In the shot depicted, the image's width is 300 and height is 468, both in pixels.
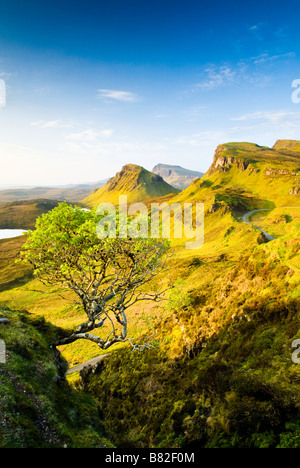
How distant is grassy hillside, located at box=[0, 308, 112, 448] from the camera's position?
1113cm

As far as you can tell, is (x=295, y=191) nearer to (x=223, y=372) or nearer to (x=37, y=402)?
(x=223, y=372)

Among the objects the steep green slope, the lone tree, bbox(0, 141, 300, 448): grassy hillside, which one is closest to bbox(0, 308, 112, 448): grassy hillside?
the lone tree

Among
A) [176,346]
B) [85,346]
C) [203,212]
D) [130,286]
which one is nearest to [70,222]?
[130,286]

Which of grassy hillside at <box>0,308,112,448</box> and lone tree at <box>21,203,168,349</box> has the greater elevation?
lone tree at <box>21,203,168,349</box>

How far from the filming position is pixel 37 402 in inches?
520

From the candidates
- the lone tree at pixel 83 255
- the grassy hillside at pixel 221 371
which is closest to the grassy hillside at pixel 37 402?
the lone tree at pixel 83 255

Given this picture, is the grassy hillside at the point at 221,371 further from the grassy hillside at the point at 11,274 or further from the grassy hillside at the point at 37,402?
the grassy hillside at the point at 11,274

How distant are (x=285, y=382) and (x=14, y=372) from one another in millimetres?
16683

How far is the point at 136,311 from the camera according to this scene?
56438 mm

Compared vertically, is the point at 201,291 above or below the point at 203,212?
below

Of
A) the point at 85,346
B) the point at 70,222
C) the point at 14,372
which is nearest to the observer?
the point at 14,372

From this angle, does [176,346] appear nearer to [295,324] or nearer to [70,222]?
[295,324]

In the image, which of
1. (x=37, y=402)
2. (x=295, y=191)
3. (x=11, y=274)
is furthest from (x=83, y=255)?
(x=295, y=191)

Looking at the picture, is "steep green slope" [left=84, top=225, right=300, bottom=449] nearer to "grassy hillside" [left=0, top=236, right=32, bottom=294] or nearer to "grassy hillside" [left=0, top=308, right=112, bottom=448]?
"grassy hillside" [left=0, top=308, right=112, bottom=448]
